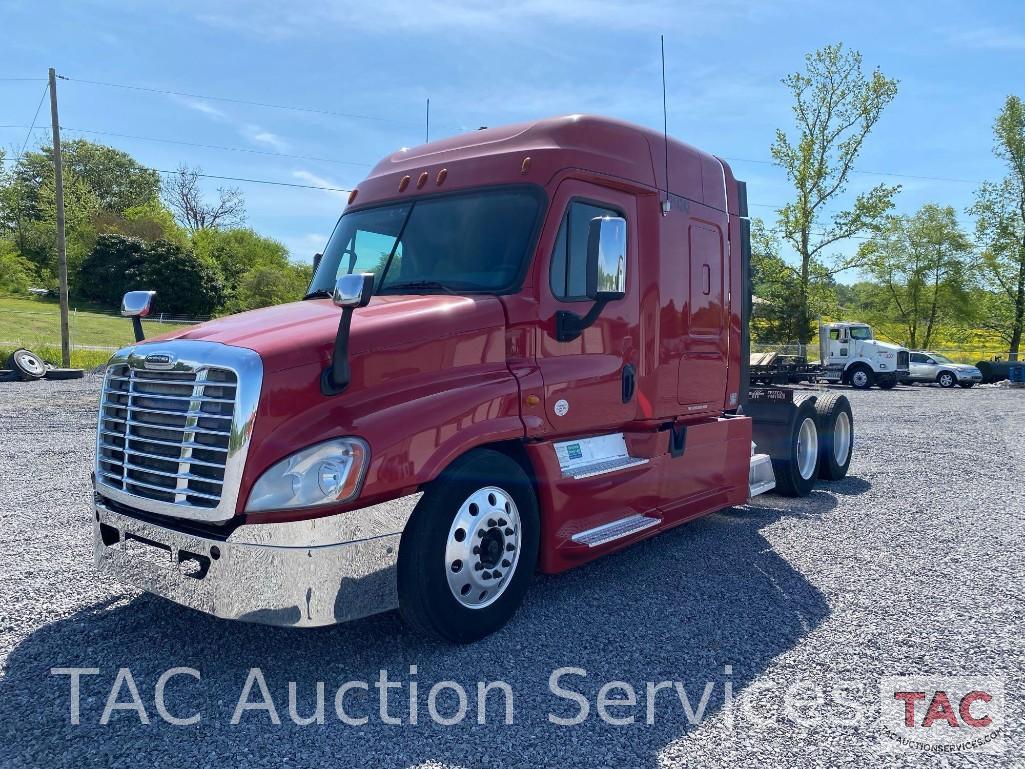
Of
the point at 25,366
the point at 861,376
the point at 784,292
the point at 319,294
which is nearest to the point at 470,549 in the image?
the point at 319,294

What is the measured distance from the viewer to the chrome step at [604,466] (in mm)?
4723

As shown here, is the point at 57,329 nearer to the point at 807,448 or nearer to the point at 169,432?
the point at 807,448

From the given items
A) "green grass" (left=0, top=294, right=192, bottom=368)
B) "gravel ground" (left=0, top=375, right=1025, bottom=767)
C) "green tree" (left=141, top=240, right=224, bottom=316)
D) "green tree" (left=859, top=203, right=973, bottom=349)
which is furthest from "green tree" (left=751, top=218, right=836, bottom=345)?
"green tree" (left=141, top=240, right=224, bottom=316)

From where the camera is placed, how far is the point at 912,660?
13.1ft

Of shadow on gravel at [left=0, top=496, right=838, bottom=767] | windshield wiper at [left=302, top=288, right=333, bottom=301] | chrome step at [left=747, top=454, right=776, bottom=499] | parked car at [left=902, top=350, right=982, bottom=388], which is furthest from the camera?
parked car at [left=902, top=350, right=982, bottom=388]

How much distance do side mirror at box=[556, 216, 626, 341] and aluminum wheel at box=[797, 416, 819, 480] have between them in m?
4.58

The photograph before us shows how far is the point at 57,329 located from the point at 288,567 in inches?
1670

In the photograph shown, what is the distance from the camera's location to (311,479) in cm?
349

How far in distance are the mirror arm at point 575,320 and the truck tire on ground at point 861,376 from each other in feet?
92.4

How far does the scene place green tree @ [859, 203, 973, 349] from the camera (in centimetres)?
5016

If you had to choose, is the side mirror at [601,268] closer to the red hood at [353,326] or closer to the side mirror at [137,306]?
the red hood at [353,326]

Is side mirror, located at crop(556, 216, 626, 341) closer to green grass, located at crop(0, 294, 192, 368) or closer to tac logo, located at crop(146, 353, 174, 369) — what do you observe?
tac logo, located at crop(146, 353, 174, 369)

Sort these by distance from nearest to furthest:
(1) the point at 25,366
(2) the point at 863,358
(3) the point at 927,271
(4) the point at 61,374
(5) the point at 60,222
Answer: (1) the point at 25,366 < (4) the point at 61,374 < (5) the point at 60,222 < (2) the point at 863,358 < (3) the point at 927,271

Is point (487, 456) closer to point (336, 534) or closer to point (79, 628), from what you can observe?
point (336, 534)
